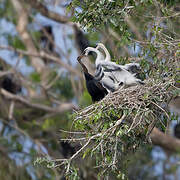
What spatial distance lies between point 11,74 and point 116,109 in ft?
20.6

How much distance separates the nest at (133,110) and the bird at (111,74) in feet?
1.91

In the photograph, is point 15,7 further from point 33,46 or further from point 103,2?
point 103,2

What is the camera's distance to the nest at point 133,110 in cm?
476

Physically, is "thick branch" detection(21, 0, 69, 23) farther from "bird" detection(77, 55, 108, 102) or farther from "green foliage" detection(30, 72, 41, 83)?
"bird" detection(77, 55, 108, 102)

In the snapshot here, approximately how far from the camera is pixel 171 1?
19.9ft

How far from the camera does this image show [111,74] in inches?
227

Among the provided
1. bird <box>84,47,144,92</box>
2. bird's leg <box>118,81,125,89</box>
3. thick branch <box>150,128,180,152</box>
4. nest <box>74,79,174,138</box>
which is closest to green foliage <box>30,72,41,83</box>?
thick branch <box>150,128,180,152</box>

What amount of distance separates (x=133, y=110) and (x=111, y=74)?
1.06 metres

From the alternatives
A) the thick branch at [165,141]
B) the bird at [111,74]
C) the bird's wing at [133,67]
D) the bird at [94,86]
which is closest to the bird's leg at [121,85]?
the bird at [111,74]

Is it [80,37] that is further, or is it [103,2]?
[80,37]

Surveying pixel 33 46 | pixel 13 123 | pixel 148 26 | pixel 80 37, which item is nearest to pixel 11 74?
pixel 13 123

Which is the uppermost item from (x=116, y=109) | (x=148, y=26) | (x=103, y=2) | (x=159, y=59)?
(x=103, y=2)

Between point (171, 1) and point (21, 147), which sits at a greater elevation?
point (171, 1)

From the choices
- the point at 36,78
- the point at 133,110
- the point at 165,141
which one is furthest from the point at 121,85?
the point at 36,78
